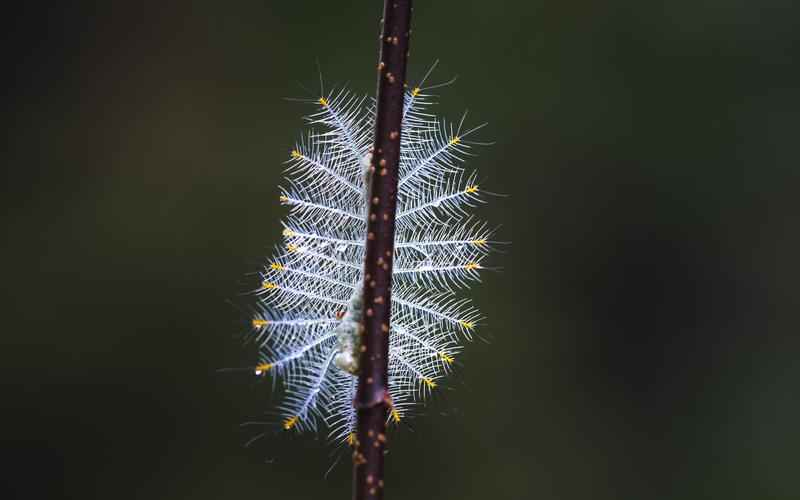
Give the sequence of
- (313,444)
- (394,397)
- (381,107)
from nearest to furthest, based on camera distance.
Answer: (381,107) < (394,397) < (313,444)

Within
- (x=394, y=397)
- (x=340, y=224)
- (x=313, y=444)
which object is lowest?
(x=313, y=444)

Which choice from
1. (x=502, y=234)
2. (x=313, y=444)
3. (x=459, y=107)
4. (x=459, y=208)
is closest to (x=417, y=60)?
(x=459, y=107)

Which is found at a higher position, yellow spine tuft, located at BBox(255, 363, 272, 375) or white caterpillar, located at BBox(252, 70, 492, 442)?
white caterpillar, located at BBox(252, 70, 492, 442)

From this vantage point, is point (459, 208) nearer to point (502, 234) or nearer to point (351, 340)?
point (351, 340)

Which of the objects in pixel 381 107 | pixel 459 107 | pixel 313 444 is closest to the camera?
Result: pixel 381 107
